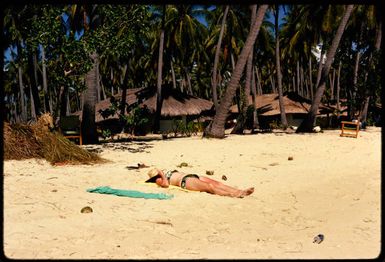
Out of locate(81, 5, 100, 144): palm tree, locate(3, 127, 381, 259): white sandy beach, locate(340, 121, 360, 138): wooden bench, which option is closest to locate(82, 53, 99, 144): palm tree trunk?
locate(81, 5, 100, 144): palm tree

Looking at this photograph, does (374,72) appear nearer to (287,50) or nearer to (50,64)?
(287,50)

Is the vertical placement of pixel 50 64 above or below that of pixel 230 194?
above

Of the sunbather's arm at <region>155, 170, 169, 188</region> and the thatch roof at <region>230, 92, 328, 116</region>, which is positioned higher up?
the thatch roof at <region>230, 92, 328, 116</region>

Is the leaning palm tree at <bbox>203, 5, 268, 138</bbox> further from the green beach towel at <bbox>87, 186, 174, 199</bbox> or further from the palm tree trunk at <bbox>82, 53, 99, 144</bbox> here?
the green beach towel at <bbox>87, 186, 174, 199</bbox>

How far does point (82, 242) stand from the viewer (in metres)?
4.19

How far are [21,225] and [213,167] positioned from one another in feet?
20.7

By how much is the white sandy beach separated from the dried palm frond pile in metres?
0.40

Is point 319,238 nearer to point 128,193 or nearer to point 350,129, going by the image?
point 128,193

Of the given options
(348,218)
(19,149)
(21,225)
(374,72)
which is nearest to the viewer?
(21,225)

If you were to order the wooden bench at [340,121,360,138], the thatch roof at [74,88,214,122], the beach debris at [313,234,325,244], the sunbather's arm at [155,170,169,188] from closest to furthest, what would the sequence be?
1. the beach debris at [313,234,325,244]
2. the sunbather's arm at [155,170,169,188]
3. the wooden bench at [340,121,360,138]
4. the thatch roof at [74,88,214,122]

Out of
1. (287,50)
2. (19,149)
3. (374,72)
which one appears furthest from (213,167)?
(287,50)

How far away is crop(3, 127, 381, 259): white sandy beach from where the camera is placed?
4.10 meters

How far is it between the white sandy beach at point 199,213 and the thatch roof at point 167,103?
18.9m

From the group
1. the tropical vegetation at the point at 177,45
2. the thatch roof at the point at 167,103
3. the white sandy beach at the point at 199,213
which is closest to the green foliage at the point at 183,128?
the tropical vegetation at the point at 177,45
